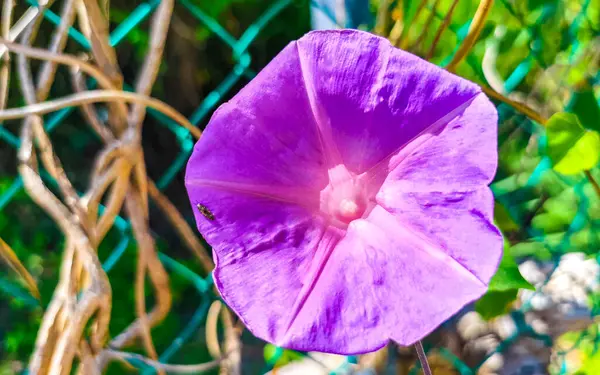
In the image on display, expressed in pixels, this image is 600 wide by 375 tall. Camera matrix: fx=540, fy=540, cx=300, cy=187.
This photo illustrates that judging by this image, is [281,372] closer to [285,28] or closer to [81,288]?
[81,288]

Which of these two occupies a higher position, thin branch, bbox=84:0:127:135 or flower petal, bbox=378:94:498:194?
thin branch, bbox=84:0:127:135

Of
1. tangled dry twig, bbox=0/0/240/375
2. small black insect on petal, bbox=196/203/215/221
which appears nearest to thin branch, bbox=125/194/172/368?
tangled dry twig, bbox=0/0/240/375

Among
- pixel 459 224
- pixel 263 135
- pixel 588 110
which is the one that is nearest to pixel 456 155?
pixel 459 224

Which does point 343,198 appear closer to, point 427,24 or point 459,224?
point 459,224

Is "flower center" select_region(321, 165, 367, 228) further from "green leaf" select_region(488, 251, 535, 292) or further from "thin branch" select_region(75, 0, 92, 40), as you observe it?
"thin branch" select_region(75, 0, 92, 40)

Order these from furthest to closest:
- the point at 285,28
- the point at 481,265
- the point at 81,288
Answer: the point at 285,28 → the point at 81,288 → the point at 481,265

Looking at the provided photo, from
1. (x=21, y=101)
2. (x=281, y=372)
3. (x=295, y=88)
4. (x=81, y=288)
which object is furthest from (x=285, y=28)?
(x=295, y=88)
